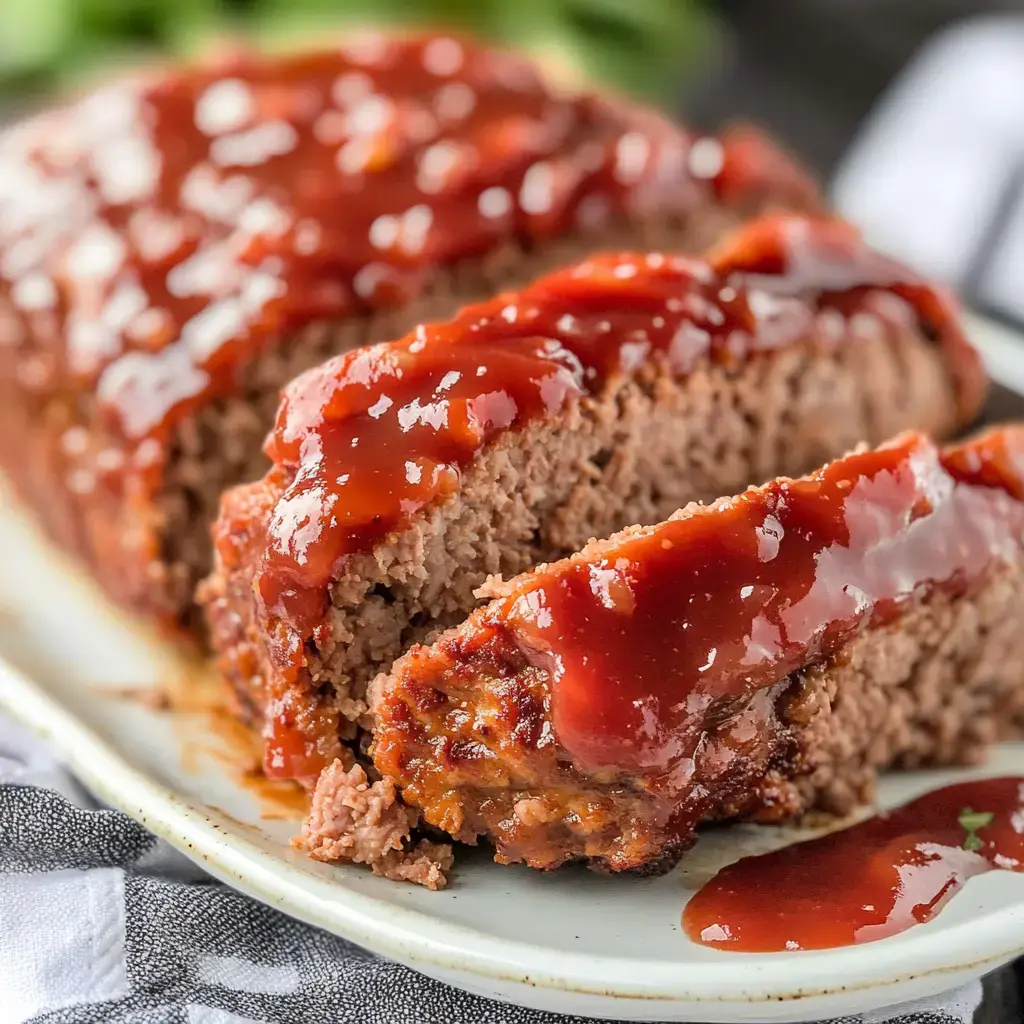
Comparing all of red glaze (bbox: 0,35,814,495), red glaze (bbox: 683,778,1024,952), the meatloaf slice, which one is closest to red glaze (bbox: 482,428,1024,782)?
the meatloaf slice

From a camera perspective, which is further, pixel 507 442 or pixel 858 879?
pixel 507 442

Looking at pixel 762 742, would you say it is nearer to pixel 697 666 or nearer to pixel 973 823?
pixel 697 666

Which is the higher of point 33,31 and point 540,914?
point 540,914

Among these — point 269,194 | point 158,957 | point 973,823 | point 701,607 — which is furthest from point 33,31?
point 973,823

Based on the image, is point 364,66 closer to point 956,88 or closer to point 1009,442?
point 1009,442

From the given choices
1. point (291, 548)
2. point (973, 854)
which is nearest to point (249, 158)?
point (291, 548)

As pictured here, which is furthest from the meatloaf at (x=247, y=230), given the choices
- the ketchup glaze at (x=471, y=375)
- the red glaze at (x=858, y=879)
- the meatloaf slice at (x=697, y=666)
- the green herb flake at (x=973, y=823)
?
the green herb flake at (x=973, y=823)

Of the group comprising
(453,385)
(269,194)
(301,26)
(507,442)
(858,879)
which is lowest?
(301,26)

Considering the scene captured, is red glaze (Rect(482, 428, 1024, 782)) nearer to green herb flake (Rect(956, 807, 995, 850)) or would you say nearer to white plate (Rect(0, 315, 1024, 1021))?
white plate (Rect(0, 315, 1024, 1021))
